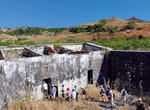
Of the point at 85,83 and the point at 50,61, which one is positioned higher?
the point at 50,61

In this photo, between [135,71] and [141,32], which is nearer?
[135,71]

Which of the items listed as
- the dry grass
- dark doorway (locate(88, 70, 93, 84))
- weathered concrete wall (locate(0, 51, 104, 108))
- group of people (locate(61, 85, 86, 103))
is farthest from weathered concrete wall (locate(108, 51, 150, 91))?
group of people (locate(61, 85, 86, 103))

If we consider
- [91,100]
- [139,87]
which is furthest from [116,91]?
[91,100]

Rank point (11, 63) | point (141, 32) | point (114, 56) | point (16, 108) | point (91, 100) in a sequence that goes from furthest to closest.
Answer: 1. point (141, 32)
2. point (114, 56)
3. point (91, 100)
4. point (11, 63)
5. point (16, 108)

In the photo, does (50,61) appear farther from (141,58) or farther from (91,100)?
(141,58)

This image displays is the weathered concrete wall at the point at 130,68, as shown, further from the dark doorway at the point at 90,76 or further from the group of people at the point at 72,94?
the group of people at the point at 72,94

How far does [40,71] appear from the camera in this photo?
33.5 feet

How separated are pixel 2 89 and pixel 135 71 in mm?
8661

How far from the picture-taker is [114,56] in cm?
1332

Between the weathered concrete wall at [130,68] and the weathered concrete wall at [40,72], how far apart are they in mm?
1288

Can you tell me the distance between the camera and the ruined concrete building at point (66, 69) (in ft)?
30.0

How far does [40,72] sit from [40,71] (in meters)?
0.06

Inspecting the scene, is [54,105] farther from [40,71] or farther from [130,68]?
[130,68]

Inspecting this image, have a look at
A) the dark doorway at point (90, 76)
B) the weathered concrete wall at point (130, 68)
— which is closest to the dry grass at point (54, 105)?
the dark doorway at point (90, 76)
